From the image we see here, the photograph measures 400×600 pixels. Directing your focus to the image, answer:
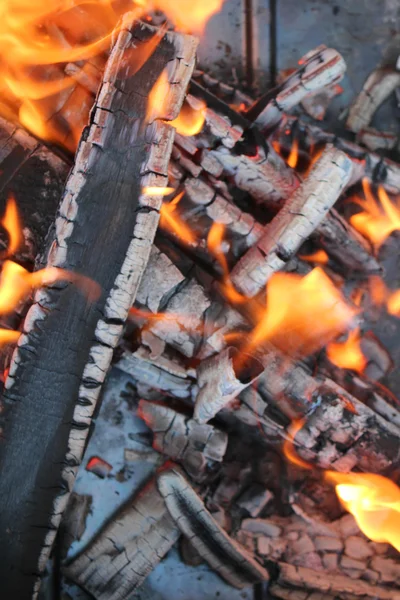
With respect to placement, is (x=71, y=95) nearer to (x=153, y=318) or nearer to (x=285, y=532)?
(x=153, y=318)

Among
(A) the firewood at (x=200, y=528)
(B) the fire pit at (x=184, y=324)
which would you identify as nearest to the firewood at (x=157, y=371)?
(B) the fire pit at (x=184, y=324)

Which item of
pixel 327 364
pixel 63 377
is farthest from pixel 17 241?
pixel 327 364

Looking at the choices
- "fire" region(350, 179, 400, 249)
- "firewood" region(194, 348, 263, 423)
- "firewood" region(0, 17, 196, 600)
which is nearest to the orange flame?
"firewood" region(194, 348, 263, 423)

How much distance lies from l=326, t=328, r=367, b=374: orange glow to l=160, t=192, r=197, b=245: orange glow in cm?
107

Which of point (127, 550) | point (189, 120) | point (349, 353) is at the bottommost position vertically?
point (127, 550)

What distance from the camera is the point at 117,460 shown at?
3.09m

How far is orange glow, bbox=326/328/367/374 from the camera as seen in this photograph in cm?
313

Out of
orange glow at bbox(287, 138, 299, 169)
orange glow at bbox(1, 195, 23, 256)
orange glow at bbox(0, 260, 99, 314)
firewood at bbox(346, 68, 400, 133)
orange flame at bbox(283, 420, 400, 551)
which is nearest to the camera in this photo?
orange glow at bbox(0, 260, 99, 314)

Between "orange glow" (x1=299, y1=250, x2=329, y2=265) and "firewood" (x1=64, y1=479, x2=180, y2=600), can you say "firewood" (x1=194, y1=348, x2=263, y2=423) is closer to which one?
"firewood" (x1=64, y1=479, x2=180, y2=600)

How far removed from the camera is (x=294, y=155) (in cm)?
326

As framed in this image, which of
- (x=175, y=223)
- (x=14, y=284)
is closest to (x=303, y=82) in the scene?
(x=175, y=223)

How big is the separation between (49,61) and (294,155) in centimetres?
151

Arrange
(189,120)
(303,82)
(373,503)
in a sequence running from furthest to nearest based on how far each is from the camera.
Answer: (373,503) < (303,82) < (189,120)

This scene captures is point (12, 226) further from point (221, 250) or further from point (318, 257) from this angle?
point (318, 257)
